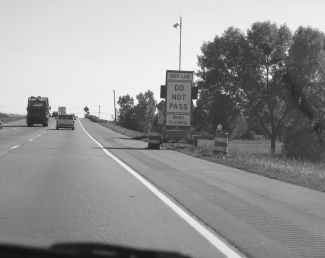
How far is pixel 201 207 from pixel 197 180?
477 cm

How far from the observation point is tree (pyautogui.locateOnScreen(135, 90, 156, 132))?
163875 millimetres

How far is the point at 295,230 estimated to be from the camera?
28.7ft

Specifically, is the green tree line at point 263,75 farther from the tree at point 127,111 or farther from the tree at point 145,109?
the tree at point 145,109

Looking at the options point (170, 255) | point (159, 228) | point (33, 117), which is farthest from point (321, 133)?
point (170, 255)

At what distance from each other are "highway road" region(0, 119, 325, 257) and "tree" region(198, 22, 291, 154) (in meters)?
46.8

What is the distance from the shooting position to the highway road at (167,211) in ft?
25.2

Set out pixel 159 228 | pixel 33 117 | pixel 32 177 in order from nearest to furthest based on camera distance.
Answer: pixel 159 228, pixel 32 177, pixel 33 117

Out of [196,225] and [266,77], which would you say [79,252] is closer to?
[196,225]

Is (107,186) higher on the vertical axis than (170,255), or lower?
lower

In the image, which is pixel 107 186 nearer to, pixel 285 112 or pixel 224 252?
pixel 224 252

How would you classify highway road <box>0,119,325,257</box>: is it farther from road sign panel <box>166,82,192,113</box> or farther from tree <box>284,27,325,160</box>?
tree <box>284,27,325,160</box>

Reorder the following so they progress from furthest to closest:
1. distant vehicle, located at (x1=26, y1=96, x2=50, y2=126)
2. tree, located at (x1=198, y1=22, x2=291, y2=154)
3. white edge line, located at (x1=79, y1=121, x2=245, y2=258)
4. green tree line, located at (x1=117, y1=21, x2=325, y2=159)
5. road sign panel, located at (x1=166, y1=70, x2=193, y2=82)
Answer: distant vehicle, located at (x1=26, y1=96, x2=50, y2=126), tree, located at (x1=198, y1=22, x2=291, y2=154), green tree line, located at (x1=117, y1=21, x2=325, y2=159), road sign panel, located at (x1=166, y1=70, x2=193, y2=82), white edge line, located at (x1=79, y1=121, x2=245, y2=258)

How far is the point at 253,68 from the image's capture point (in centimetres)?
6394

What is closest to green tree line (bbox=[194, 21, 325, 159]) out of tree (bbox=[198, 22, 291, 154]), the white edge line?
tree (bbox=[198, 22, 291, 154])
